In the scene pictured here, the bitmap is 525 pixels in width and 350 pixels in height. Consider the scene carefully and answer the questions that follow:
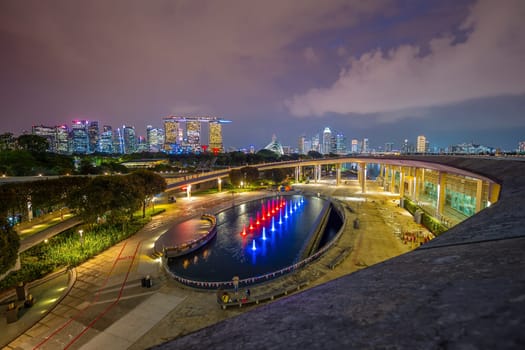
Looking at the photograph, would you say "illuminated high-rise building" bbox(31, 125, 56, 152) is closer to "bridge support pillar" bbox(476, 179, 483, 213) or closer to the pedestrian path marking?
the pedestrian path marking

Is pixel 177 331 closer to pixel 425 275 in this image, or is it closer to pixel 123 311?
pixel 123 311

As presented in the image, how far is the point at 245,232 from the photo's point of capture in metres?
28.6

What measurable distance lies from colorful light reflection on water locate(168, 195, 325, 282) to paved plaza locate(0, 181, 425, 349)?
368 cm

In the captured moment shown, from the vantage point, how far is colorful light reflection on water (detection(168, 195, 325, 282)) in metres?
19.7

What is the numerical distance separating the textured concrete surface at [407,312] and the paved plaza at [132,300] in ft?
36.6

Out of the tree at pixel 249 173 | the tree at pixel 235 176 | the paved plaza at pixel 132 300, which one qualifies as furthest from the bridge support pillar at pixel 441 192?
the tree at pixel 249 173

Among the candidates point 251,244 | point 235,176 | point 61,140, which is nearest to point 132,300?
point 251,244

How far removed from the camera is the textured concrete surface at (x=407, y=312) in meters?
1.37

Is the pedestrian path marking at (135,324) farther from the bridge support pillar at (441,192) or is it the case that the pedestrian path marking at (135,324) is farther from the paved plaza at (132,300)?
the bridge support pillar at (441,192)

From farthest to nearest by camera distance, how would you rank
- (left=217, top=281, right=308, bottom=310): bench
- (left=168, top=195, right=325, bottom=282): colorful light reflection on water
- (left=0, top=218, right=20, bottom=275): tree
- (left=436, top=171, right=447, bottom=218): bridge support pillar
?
(left=436, top=171, right=447, bottom=218): bridge support pillar → (left=168, top=195, right=325, bottom=282): colorful light reflection on water → (left=217, top=281, right=308, bottom=310): bench → (left=0, top=218, right=20, bottom=275): tree

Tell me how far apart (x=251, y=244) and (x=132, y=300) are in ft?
42.9

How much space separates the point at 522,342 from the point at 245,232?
28358 millimetres

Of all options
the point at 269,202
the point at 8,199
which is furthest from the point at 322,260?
the point at 269,202

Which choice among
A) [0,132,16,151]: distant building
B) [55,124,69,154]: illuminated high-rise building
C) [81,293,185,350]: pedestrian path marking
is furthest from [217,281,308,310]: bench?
[55,124,69,154]: illuminated high-rise building
